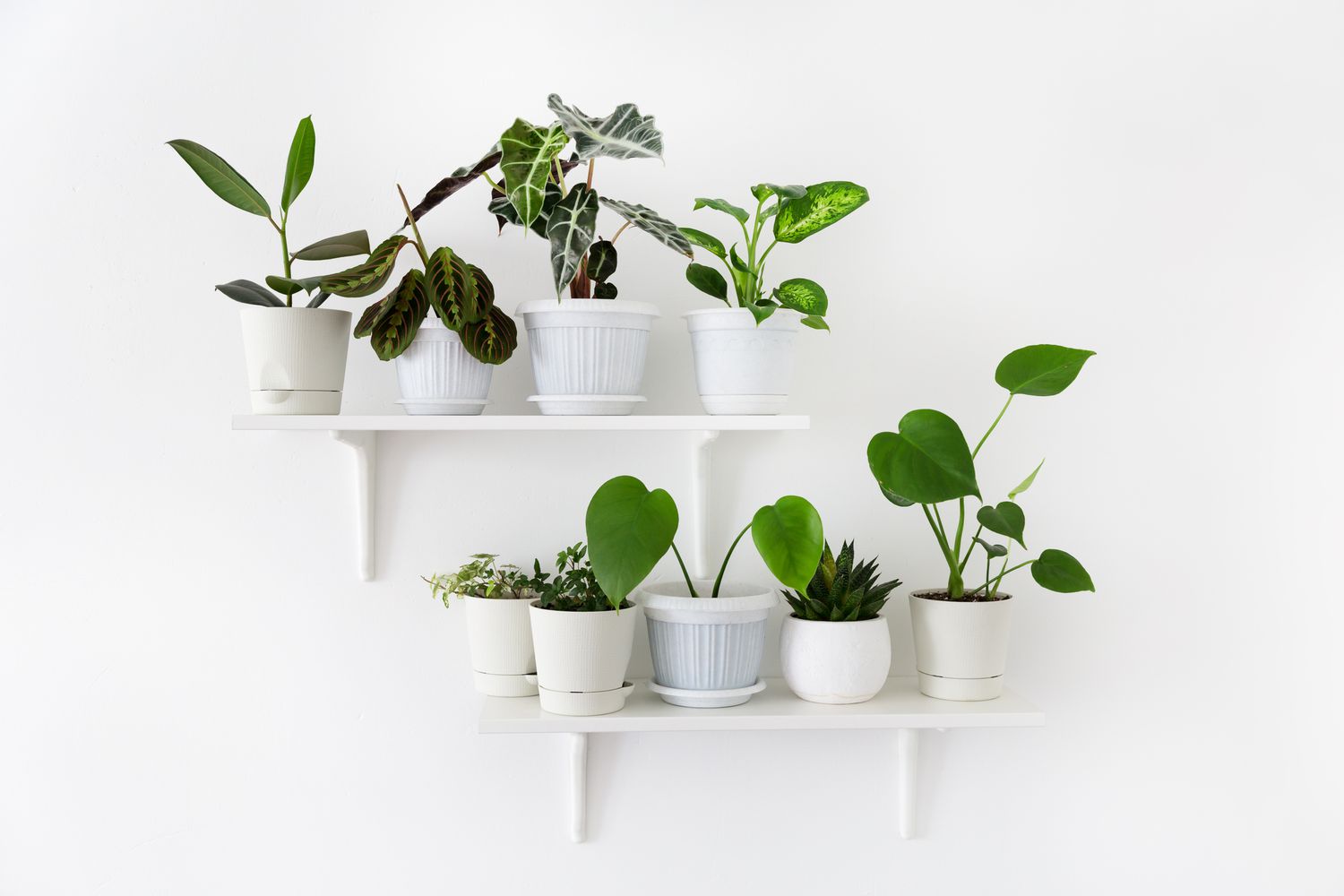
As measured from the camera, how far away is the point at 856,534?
1.28m

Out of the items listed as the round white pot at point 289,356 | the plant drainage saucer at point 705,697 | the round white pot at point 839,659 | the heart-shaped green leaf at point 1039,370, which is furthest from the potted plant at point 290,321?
the heart-shaped green leaf at point 1039,370

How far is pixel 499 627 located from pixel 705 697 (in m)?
0.25

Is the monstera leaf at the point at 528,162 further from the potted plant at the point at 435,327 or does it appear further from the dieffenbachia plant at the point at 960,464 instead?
the dieffenbachia plant at the point at 960,464

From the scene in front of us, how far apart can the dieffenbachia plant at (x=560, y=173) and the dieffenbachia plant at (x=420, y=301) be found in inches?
2.4

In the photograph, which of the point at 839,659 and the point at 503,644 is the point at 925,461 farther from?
the point at 503,644

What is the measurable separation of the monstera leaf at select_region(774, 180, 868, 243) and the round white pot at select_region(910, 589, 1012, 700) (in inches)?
18.0

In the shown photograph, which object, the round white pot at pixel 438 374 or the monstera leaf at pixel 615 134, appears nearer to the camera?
the monstera leaf at pixel 615 134

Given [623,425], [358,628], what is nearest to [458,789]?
[358,628]

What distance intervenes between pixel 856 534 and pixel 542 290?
516 mm

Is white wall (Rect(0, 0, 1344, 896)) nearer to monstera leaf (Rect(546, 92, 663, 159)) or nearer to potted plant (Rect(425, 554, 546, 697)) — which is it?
potted plant (Rect(425, 554, 546, 697))

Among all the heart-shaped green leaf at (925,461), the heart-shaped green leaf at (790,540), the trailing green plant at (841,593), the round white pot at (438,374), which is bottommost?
the trailing green plant at (841,593)

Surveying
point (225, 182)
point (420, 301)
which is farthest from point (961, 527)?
point (225, 182)

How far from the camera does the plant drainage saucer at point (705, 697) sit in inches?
43.8

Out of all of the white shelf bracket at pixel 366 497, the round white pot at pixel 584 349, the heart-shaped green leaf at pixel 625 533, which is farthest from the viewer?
the white shelf bracket at pixel 366 497
